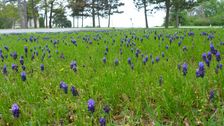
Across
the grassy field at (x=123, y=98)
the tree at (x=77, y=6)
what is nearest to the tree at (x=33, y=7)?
the tree at (x=77, y=6)

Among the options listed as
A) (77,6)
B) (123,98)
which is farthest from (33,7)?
(123,98)

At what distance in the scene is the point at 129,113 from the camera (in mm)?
2848

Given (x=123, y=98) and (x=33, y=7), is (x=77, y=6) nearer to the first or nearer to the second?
(x=33, y=7)

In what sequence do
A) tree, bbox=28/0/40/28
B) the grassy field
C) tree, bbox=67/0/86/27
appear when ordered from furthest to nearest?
1. tree, bbox=67/0/86/27
2. tree, bbox=28/0/40/28
3. the grassy field

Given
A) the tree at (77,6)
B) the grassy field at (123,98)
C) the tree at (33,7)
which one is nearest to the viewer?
the grassy field at (123,98)

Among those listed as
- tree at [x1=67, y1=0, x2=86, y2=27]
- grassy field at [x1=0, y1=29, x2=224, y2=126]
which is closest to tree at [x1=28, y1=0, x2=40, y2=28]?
tree at [x1=67, y1=0, x2=86, y2=27]

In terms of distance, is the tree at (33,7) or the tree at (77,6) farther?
the tree at (77,6)

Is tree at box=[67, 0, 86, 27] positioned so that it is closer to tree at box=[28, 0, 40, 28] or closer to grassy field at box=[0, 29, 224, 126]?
tree at box=[28, 0, 40, 28]

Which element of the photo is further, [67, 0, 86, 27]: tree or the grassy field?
[67, 0, 86, 27]: tree

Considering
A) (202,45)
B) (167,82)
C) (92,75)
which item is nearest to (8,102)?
(92,75)

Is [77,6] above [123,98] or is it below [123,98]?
above

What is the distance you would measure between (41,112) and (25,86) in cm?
91

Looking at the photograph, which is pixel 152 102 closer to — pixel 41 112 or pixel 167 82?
pixel 167 82

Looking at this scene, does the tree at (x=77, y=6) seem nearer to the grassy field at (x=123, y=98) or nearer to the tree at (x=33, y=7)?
the tree at (x=33, y=7)
